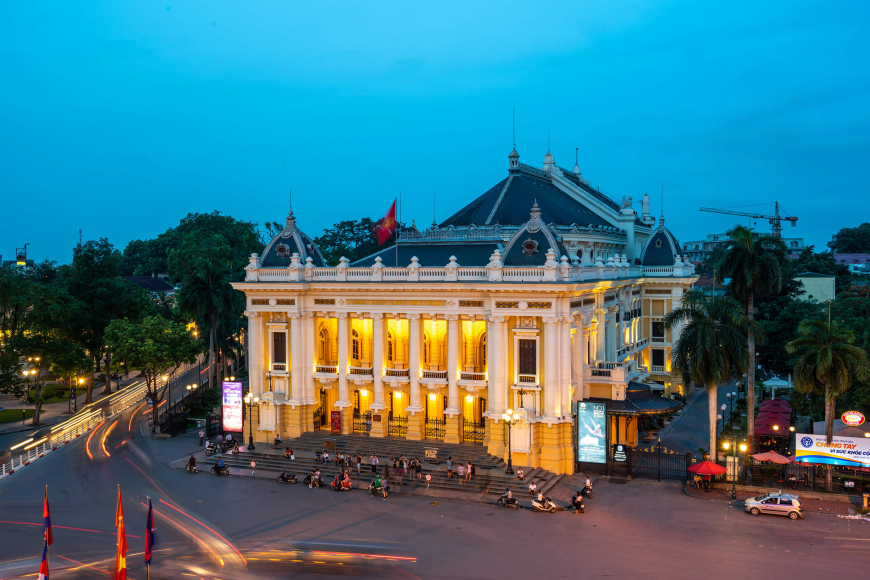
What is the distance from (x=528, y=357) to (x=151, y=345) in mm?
31312

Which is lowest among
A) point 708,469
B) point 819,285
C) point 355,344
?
point 708,469

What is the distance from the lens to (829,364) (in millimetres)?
36312

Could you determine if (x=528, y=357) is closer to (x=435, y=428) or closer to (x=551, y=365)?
(x=551, y=365)

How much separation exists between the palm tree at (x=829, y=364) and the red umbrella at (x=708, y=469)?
18.9 feet

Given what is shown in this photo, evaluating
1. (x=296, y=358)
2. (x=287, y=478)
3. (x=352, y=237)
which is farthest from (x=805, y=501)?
(x=352, y=237)

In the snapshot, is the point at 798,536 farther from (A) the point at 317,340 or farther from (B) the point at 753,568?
(A) the point at 317,340

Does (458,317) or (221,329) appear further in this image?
(221,329)

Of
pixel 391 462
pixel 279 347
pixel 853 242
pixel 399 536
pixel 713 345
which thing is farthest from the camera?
pixel 853 242

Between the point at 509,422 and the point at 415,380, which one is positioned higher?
the point at 415,380

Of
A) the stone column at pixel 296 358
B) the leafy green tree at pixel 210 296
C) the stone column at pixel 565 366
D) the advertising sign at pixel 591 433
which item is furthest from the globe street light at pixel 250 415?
Result: the advertising sign at pixel 591 433

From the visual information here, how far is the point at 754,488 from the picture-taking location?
3738cm

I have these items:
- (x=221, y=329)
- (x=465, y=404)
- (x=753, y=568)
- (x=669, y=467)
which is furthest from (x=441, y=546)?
(x=221, y=329)

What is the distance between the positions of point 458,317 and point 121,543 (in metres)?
24.5

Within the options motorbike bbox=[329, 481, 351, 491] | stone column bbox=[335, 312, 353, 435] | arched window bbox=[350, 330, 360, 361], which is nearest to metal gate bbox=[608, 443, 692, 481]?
motorbike bbox=[329, 481, 351, 491]
